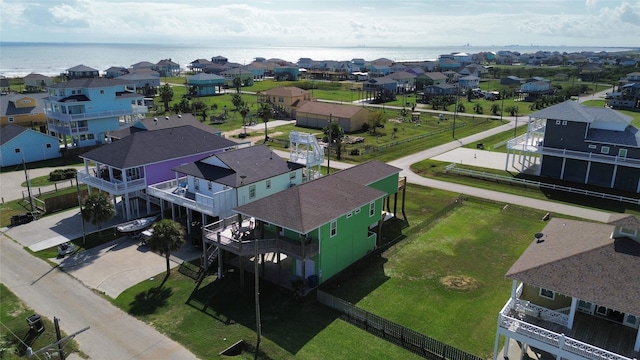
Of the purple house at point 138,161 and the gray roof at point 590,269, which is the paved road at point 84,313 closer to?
the purple house at point 138,161

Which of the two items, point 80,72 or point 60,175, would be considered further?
Result: point 80,72

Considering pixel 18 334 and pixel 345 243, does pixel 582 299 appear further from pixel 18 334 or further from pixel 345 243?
pixel 18 334

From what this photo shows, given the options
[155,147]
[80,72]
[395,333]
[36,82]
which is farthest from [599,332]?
[36,82]

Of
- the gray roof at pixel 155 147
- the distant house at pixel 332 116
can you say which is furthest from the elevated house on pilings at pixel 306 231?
the distant house at pixel 332 116

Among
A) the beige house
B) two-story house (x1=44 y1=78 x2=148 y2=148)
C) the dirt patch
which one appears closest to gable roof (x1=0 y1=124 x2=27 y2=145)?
two-story house (x1=44 y1=78 x2=148 y2=148)

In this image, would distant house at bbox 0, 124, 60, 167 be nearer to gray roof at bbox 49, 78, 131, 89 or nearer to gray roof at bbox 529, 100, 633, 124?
gray roof at bbox 49, 78, 131, 89

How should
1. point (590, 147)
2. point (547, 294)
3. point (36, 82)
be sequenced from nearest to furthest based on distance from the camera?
point (547, 294), point (590, 147), point (36, 82)

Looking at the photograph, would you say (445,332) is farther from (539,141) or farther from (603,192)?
(539,141)
